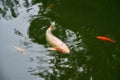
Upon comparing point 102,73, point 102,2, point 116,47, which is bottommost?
point 102,73

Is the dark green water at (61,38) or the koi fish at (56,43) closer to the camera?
the dark green water at (61,38)

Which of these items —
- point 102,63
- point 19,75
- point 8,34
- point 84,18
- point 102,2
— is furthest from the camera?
point 102,2

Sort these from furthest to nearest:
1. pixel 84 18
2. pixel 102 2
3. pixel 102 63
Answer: pixel 102 2
pixel 84 18
pixel 102 63

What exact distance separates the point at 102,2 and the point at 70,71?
1.28m

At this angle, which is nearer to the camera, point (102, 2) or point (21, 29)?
point (21, 29)

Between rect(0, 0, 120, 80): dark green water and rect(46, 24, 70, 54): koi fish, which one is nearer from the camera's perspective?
rect(0, 0, 120, 80): dark green water

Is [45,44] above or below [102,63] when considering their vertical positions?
above

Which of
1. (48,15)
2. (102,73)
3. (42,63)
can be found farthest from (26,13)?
(102,73)

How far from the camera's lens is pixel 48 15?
154 inches

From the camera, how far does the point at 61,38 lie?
11.4ft

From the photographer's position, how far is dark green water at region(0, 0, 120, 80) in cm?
316

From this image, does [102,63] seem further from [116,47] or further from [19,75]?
[19,75]

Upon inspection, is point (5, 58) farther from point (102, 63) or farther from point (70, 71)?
point (102, 63)

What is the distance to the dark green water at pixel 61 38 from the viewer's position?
316 cm
